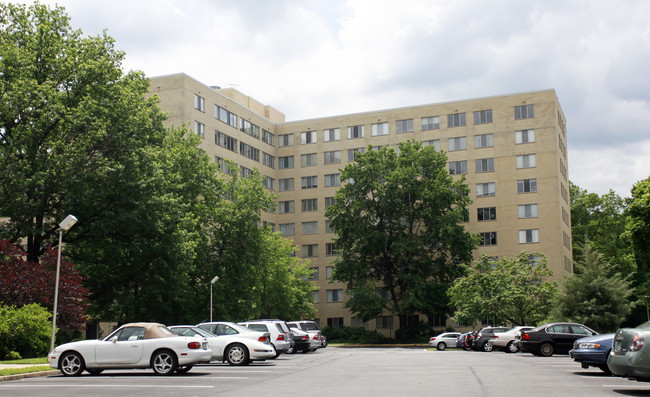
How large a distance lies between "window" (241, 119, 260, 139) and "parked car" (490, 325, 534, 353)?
45.3 m

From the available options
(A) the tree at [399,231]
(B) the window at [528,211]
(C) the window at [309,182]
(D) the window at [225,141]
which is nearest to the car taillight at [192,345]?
(A) the tree at [399,231]

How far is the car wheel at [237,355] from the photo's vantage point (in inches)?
938

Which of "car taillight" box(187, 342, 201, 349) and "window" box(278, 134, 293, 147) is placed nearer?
"car taillight" box(187, 342, 201, 349)

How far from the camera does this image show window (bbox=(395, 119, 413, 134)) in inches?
3172

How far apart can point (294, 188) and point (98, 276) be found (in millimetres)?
46498

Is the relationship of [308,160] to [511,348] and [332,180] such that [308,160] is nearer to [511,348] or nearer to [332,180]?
[332,180]

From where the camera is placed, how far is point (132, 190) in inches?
1454

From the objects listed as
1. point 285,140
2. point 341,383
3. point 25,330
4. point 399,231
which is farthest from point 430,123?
point 341,383

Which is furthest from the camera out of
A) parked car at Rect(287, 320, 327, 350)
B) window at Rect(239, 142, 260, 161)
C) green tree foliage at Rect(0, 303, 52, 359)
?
window at Rect(239, 142, 260, 161)

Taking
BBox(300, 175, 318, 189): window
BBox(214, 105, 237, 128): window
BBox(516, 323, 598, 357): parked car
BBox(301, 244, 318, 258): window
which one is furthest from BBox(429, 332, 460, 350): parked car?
BBox(300, 175, 318, 189): window

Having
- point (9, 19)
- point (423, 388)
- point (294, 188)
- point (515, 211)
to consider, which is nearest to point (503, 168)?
point (515, 211)

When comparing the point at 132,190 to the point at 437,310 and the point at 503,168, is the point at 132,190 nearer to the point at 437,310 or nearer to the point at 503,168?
the point at 437,310

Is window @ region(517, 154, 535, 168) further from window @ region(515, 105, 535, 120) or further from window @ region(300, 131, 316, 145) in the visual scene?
window @ region(300, 131, 316, 145)

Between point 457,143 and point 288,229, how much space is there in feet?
75.8
